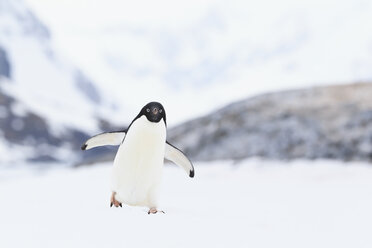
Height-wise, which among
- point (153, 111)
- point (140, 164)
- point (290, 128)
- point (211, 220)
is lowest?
point (211, 220)

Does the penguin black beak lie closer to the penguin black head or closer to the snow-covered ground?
the penguin black head

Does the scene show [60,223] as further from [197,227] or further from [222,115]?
[222,115]

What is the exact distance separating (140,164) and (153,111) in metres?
0.61

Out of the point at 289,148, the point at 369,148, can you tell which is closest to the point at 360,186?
the point at 369,148

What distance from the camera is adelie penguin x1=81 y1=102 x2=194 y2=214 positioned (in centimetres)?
434

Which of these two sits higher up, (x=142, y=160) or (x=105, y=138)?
(x=105, y=138)

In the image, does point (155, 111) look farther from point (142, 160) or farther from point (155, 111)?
point (142, 160)

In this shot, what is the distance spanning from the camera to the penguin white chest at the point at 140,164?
4.37 m

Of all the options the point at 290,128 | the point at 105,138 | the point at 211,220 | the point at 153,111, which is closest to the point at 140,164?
the point at 153,111

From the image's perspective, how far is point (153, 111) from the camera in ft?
13.9

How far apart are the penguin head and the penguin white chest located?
6 centimetres

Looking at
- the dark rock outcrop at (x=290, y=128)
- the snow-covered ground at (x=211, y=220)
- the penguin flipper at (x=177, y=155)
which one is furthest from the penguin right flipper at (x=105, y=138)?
the dark rock outcrop at (x=290, y=128)

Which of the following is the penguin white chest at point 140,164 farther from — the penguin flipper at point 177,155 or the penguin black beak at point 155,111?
the penguin flipper at point 177,155

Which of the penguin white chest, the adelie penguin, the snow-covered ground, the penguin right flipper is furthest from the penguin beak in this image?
the snow-covered ground
